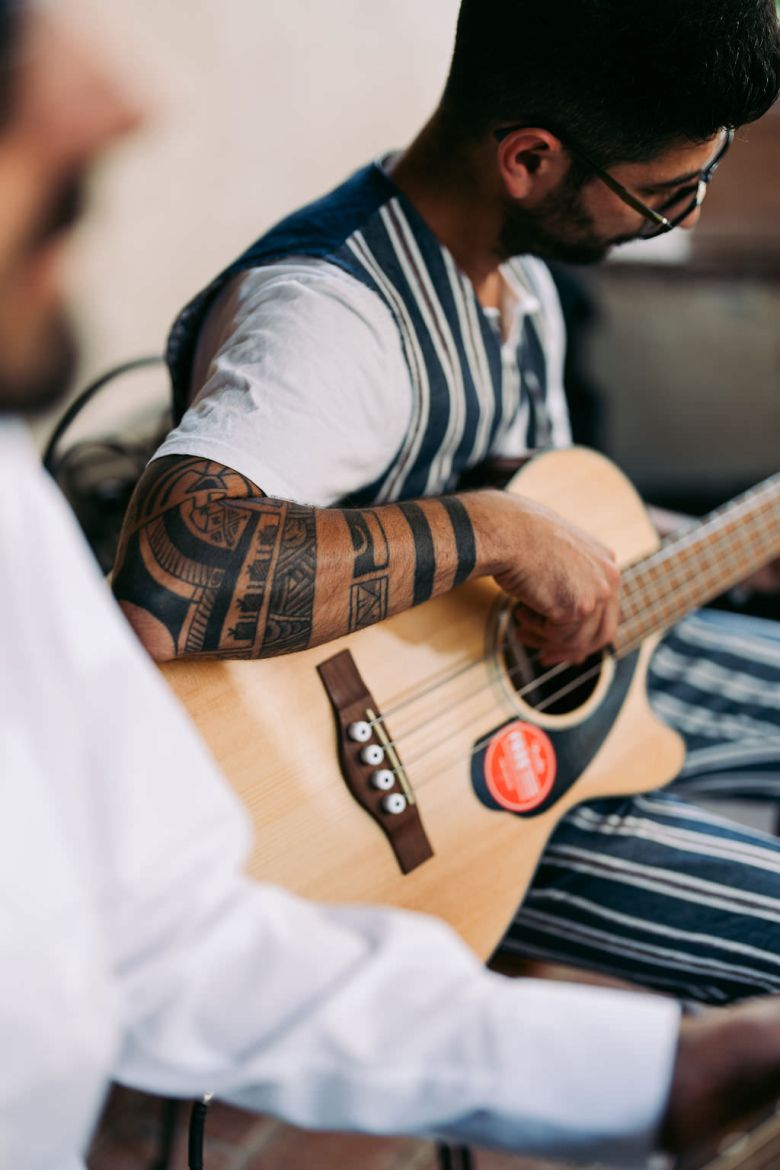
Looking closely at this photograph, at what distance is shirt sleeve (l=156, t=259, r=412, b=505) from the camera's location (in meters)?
Answer: 0.89

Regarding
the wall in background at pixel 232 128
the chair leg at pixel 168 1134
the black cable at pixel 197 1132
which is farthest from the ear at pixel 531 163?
the chair leg at pixel 168 1134

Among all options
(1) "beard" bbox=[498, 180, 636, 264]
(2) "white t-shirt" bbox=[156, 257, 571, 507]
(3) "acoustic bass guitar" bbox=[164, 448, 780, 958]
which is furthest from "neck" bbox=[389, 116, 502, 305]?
(3) "acoustic bass guitar" bbox=[164, 448, 780, 958]

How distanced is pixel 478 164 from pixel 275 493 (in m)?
0.46

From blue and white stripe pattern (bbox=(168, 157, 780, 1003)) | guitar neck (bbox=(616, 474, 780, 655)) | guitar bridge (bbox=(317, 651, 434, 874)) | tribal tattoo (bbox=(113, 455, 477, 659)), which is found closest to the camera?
tribal tattoo (bbox=(113, 455, 477, 659))

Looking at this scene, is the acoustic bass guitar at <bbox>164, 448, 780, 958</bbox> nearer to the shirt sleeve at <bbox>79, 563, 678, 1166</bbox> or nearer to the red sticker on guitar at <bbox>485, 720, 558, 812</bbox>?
the red sticker on guitar at <bbox>485, 720, 558, 812</bbox>

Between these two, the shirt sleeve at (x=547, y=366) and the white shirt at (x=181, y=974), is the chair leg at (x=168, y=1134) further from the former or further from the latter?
the shirt sleeve at (x=547, y=366)

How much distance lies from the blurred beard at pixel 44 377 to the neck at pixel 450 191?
0.59m

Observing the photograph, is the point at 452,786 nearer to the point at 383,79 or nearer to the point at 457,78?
the point at 457,78

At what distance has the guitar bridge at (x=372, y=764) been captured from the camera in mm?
954

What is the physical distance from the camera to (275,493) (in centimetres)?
91

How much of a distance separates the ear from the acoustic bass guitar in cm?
31

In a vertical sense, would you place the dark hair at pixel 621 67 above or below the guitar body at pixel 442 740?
above

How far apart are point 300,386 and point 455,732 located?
391 mm

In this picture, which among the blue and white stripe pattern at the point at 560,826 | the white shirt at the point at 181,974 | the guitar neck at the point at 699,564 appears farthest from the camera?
the guitar neck at the point at 699,564
